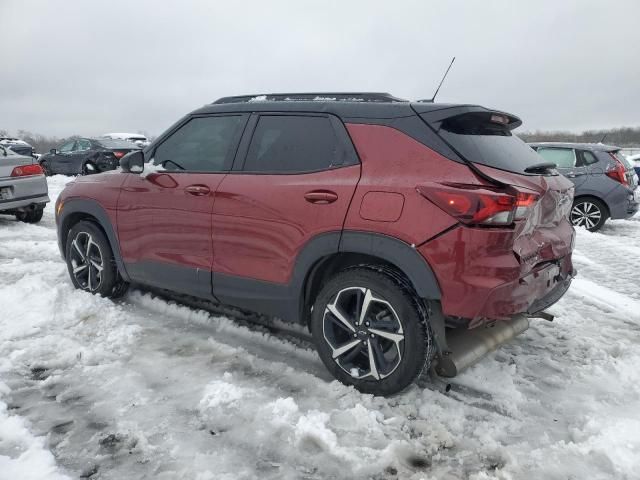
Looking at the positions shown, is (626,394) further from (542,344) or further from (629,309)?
(629,309)

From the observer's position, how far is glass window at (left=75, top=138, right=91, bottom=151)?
57.0 ft

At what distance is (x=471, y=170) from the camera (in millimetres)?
2619

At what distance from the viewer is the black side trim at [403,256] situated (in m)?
2.63

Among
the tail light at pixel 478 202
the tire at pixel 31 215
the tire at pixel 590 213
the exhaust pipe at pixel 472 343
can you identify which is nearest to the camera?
the tail light at pixel 478 202

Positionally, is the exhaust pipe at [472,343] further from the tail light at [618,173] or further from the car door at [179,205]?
the tail light at [618,173]

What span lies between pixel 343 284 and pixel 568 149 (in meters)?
8.52

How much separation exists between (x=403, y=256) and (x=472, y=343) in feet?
2.80

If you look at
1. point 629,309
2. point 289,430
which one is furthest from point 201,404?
point 629,309

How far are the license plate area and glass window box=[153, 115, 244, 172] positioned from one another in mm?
5110

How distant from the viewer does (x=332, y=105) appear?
317cm

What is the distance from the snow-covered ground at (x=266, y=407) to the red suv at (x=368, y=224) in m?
0.28

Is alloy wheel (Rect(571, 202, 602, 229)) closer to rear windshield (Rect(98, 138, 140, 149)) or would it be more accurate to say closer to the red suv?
the red suv

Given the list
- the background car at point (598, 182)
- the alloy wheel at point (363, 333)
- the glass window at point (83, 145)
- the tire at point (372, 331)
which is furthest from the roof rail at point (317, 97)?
the glass window at point (83, 145)

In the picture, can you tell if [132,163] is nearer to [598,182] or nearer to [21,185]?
[21,185]
